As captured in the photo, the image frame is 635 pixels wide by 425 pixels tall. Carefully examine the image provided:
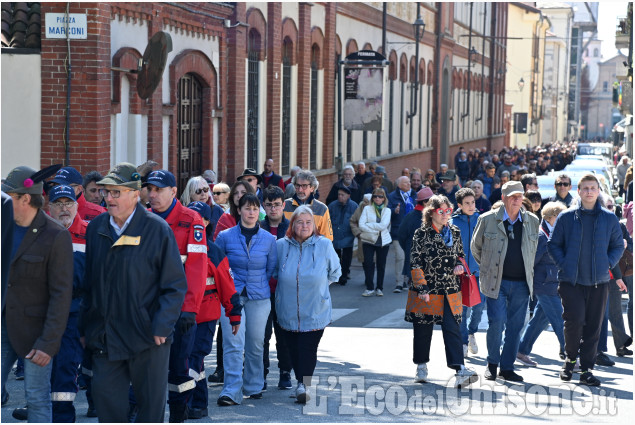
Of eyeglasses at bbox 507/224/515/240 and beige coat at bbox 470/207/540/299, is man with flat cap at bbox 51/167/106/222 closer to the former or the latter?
beige coat at bbox 470/207/540/299

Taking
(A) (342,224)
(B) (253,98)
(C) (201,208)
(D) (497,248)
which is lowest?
(A) (342,224)

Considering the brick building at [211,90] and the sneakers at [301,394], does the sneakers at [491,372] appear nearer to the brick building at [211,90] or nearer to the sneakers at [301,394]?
the sneakers at [301,394]

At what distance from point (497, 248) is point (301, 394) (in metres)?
2.26

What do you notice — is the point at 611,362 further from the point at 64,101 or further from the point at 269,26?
the point at 269,26

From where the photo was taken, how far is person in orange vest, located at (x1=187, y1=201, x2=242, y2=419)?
7.91 m

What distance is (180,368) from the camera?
7527 millimetres

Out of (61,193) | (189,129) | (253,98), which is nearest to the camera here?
(61,193)

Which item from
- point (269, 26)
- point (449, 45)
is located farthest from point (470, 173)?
point (269, 26)

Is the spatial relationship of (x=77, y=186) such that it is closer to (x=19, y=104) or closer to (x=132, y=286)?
(x=132, y=286)

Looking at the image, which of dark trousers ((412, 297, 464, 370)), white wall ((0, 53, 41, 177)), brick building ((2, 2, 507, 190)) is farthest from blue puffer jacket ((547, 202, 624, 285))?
white wall ((0, 53, 41, 177))

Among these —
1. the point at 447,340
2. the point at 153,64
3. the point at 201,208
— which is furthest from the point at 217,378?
the point at 153,64

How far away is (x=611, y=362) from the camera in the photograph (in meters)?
10.5

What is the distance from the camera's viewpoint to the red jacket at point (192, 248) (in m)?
7.28

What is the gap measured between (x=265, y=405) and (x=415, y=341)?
1.54 meters
